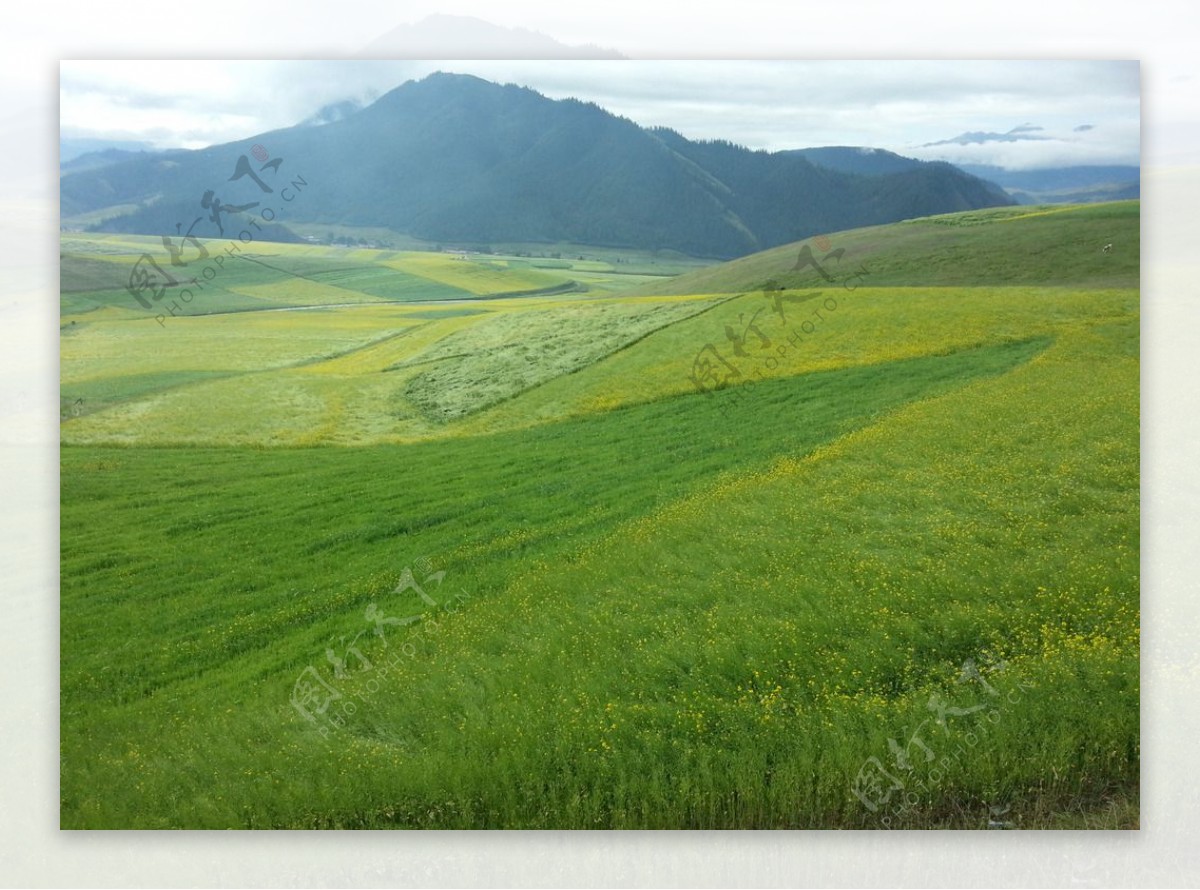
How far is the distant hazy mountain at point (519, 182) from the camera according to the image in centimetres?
487

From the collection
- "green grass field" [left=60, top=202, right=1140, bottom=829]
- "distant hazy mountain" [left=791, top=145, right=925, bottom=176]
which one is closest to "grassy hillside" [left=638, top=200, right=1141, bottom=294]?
"green grass field" [left=60, top=202, right=1140, bottom=829]

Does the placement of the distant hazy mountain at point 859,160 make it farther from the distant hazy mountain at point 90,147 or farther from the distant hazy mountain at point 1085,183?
the distant hazy mountain at point 90,147

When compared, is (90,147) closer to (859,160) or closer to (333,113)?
(333,113)

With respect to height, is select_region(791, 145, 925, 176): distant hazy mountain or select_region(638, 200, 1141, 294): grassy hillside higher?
select_region(791, 145, 925, 176): distant hazy mountain

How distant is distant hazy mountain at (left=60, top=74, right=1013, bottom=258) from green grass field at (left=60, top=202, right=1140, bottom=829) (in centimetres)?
19

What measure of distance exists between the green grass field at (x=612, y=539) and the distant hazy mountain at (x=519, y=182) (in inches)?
7.6

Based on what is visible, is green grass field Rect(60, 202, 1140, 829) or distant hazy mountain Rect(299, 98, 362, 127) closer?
green grass field Rect(60, 202, 1140, 829)

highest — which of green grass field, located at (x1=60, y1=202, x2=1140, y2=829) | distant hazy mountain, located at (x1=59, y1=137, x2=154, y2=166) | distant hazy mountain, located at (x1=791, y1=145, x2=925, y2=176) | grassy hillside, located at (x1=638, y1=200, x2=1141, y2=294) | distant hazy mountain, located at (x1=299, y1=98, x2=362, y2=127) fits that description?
distant hazy mountain, located at (x1=299, y1=98, x2=362, y2=127)

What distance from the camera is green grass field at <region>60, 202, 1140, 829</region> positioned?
4.27 metres

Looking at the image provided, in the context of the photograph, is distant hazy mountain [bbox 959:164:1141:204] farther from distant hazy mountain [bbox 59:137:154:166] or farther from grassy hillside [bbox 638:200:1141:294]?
distant hazy mountain [bbox 59:137:154:166]

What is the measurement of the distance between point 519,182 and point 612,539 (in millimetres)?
2103

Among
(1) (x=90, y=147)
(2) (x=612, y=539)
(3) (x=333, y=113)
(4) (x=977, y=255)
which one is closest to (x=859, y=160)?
(4) (x=977, y=255)

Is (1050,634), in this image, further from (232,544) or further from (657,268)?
(232,544)

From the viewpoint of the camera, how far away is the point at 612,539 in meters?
4.64
